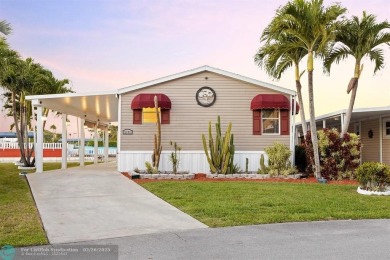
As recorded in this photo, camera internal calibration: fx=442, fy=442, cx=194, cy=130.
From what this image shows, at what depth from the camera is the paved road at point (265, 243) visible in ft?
17.7

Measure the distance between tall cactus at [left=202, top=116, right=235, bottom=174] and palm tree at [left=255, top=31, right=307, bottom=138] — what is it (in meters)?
3.07

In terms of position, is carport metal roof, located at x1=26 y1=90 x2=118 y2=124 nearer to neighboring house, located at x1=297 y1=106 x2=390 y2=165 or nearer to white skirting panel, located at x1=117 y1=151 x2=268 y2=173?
white skirting panel, located at x1=117 y1=151 x2=268 y2=173

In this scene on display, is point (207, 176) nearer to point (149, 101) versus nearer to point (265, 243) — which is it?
point (149, 101)

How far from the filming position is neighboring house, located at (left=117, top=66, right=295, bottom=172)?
656 inches

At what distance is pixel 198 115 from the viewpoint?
55.2 ft

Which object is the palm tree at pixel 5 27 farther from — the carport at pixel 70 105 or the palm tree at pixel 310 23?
the palm tree at pixel 310 23

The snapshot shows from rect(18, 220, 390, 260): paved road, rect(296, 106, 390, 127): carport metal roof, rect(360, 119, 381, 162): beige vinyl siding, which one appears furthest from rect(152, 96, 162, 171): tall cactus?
rect(360, 119, 381, 162): beige vinyl siding

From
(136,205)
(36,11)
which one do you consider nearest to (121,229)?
(136,205)

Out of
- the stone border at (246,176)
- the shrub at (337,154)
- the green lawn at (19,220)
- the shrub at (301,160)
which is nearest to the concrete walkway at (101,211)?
the green lawn at (19,220)

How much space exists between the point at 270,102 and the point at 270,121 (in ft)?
3.18

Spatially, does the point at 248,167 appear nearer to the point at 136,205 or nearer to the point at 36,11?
the point at 136,205

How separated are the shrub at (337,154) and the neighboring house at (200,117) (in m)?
1.59

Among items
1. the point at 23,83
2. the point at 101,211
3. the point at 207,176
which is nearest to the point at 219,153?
the point at 207,176

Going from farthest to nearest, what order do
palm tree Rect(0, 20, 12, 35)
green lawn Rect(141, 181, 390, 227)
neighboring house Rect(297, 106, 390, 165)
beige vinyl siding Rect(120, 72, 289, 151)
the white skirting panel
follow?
neighboring house Rect(297, 106, 390, 165)
beige vinyl siding Rect(120, 72, 289, 151)
the white skirting panel
palm tree Rect(0, 20, 12, 35)
green lawn Rect(141, 181, 390, 227)
